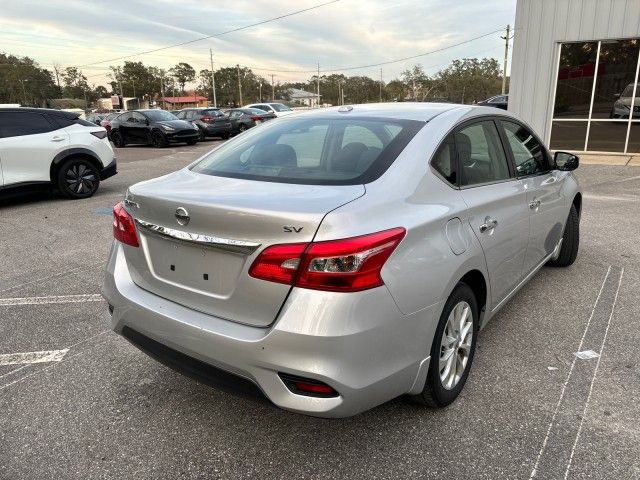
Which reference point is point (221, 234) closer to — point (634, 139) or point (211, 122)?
point (634, 139)

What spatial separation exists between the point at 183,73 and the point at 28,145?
10390cm

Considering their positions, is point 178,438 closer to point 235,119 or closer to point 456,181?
point 456,181

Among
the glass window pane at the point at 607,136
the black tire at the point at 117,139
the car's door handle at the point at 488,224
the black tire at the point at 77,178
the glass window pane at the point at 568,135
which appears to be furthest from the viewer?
the black tire at the point at 117,139

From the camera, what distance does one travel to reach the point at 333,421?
2605mm

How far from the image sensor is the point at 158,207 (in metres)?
2.35

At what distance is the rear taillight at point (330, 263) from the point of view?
6.34 feet

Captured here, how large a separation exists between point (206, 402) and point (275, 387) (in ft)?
2.99

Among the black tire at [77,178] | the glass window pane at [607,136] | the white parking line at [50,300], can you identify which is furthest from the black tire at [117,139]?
the white parking line at [50,300]

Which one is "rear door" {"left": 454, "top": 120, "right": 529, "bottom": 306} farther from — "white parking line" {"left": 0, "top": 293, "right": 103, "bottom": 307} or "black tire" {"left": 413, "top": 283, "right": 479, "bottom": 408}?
"white parking line" {"left": 0, "top": 293, "right": 103, "bottom": 307}

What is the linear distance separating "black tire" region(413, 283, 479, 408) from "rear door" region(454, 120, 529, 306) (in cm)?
27

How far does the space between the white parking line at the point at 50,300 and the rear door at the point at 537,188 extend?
3.41 m

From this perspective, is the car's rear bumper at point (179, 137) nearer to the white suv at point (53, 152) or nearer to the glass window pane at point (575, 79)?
the white suv at point (53, 152)

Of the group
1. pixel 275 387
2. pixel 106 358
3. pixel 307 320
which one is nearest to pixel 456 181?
pixel 307 320

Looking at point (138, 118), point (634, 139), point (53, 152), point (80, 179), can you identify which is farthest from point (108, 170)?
point (634, 139)
